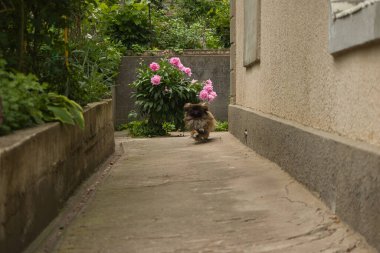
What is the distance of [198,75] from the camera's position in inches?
546

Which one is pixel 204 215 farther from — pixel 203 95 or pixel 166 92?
pixel 166 92

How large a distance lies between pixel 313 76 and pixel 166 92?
6728mm

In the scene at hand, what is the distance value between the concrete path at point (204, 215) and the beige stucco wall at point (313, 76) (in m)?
0.61

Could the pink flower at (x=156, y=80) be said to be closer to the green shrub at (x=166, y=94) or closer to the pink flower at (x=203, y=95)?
the green shrub at (x=166, y=94)

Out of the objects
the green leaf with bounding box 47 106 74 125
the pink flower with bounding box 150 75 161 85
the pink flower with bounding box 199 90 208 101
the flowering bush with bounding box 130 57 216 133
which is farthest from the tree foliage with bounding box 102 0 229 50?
Result: the green leaf with bounding box 47 106 74 125

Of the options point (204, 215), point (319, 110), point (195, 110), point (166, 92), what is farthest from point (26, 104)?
point (166, 92)

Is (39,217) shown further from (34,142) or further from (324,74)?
(324,74)

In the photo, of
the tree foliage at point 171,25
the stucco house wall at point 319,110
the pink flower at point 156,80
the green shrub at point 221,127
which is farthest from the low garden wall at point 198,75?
the stucco house wall at point 319,110

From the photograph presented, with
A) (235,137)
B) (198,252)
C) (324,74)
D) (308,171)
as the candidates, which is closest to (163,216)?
(198,252)

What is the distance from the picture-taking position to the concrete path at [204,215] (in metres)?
3.23

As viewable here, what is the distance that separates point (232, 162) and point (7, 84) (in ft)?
11.1

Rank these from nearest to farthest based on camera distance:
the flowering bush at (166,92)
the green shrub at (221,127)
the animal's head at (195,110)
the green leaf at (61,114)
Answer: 1. the green leaf at (61,114)
2. the animal's head at (195,110)
3. the flowering bush at (166,92)
4. the green shrub at (221,127)

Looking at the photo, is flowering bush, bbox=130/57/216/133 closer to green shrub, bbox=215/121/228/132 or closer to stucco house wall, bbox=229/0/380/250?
green shrub, bbox=215/121/228/132

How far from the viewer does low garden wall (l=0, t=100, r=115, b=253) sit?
2.85 m
